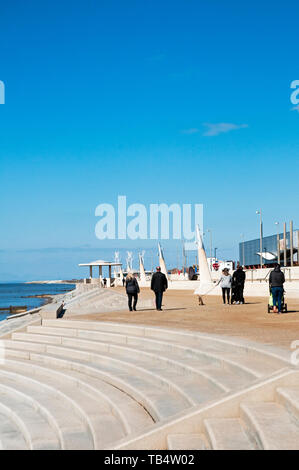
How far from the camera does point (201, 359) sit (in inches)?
361

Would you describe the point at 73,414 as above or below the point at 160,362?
below

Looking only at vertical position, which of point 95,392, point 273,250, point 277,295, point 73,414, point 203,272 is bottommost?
point 73,414

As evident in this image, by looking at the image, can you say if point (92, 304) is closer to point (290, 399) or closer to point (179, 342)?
point (179, 342)

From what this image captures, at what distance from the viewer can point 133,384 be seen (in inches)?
335

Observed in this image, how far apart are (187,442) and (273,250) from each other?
64432 millimetres

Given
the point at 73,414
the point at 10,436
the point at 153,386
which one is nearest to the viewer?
the point at 10,436

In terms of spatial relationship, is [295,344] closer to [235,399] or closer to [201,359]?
[201,359]

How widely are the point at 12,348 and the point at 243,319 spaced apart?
577cm

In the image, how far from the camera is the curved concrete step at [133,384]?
23.6ft

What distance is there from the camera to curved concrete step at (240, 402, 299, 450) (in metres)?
4.78

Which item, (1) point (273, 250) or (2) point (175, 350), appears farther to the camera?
(1) point (273, 250)

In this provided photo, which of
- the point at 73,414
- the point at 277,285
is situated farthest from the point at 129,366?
the point at 277,285

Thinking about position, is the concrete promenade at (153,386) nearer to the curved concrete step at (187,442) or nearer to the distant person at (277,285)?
the curved concrete step at (187,442)

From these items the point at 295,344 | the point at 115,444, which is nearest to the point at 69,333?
the point at 295,344
